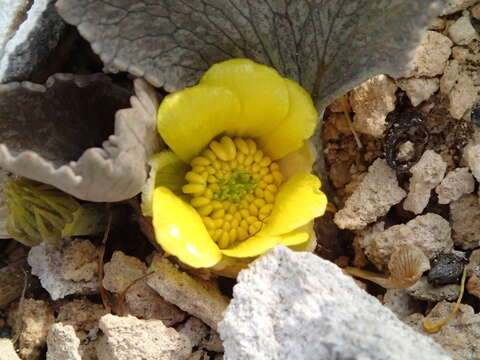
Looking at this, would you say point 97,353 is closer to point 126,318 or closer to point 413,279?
point 126,318

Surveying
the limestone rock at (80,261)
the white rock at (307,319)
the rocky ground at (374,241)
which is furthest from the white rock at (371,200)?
the limestone rock at (80,261)

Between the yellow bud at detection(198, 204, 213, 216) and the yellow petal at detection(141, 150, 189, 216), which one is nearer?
the yellow petal at detection(141, 150, 189, 216)

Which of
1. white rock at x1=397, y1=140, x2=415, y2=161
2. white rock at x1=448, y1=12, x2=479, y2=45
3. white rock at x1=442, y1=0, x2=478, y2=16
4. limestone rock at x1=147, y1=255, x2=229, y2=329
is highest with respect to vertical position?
white rock at x1=442, y1=0, x2=478, y2=16

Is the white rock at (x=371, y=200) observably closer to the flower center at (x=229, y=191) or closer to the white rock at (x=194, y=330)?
the flower center at (x=229, y=191)

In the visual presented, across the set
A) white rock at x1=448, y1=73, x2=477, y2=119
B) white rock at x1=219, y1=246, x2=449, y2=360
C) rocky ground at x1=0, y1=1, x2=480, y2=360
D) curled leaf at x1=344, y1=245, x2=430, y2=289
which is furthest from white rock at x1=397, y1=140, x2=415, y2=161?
white rock at x1=219, y1=246, x2=449, y2=360

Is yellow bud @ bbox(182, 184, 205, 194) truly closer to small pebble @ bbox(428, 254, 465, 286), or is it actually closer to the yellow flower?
the yellow flower

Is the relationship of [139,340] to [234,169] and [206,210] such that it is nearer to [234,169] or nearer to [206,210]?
[206,210]
